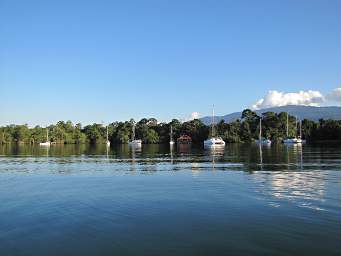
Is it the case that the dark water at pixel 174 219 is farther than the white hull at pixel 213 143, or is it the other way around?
the white hull at pixel 213 143

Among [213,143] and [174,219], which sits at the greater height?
[213,143]

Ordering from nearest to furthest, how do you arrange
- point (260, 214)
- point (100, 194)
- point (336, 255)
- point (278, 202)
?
point (336, 255), point (260, 214), point (278, 202), point (100, 194)

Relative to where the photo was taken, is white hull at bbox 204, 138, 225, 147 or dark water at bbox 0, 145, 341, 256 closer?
dark water at bbox 0, 145, 341, 256

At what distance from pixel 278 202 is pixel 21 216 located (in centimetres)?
1416

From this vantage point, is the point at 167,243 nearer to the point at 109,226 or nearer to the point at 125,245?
the point at 125,245

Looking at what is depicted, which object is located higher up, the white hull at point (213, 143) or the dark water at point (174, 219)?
the white hull at point (213, 143)

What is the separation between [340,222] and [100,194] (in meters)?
16.0

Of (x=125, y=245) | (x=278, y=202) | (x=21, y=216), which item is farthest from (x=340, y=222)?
(x=21, y=216)

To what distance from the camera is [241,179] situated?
36062mm

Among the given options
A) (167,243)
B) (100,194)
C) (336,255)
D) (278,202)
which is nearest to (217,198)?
(278,202)

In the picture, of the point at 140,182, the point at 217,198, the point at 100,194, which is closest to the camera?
the point at 217,198

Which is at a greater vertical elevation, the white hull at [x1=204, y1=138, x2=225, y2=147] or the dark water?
the white hull at [x1=204, y1=138, x2=225, y2=147]

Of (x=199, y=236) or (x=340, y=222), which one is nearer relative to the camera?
(x=199, y=236)

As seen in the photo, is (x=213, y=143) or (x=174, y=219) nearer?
(x=174, y=219)
